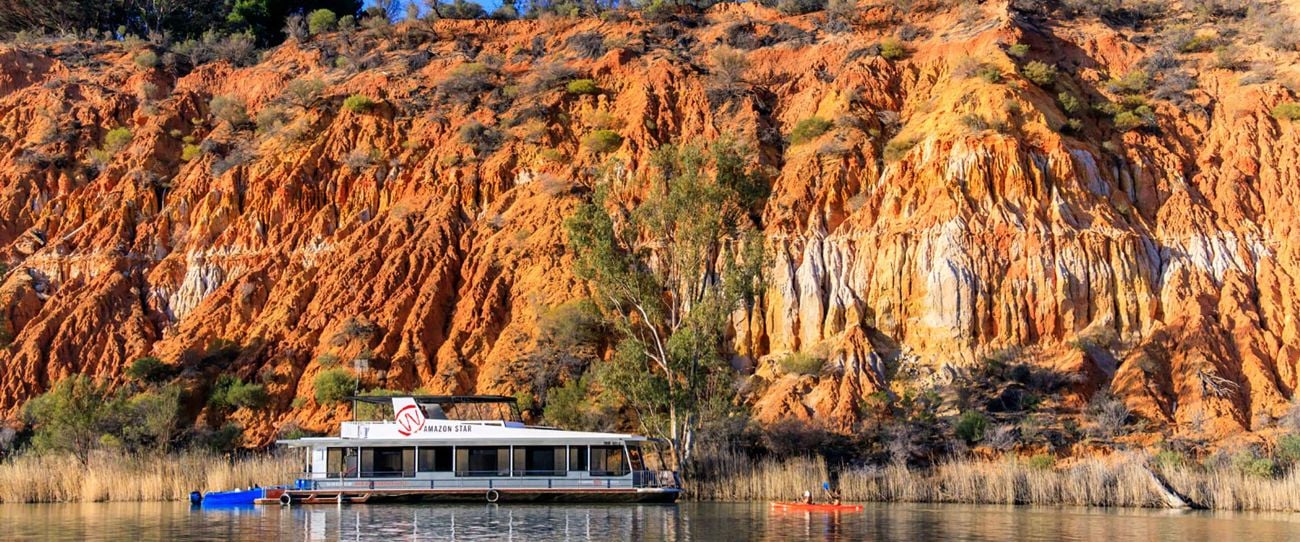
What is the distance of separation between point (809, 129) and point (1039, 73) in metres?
9.17

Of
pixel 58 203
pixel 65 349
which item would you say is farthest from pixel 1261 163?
pixel 58 203

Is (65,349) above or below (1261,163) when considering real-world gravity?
below

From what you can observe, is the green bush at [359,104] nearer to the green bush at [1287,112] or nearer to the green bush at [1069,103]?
the green bush at [1069,103]

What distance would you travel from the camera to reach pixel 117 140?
58.3 metres

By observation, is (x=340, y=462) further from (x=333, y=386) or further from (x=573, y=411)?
(x=333, y=386)

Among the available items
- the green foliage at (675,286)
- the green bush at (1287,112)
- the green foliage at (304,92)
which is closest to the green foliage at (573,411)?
the green foliage at (675,286)

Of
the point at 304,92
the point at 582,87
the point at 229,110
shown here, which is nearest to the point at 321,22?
the point at 304,92

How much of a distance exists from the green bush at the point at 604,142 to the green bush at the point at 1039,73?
16233 mm

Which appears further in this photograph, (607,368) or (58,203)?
(58,203)

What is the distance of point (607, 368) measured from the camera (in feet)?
127

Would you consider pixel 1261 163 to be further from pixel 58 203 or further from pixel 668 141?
pixel 58 203

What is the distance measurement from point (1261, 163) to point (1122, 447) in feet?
51.1

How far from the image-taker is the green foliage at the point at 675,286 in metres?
38.1

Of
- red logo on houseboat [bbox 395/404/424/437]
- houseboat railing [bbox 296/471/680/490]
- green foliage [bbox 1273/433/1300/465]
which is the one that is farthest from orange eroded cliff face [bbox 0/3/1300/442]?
red logo on houseboat [bbox 395/404/424/437]
